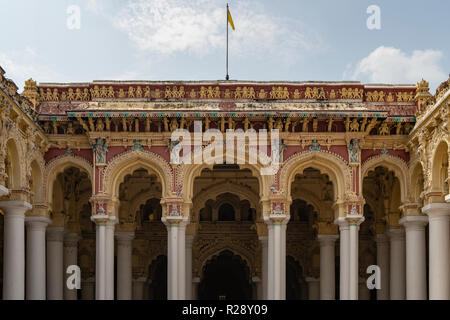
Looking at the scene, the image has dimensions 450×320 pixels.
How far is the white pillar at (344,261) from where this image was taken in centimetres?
1886

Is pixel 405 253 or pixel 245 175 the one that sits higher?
pixel 245 175

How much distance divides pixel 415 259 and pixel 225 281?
41.7ft

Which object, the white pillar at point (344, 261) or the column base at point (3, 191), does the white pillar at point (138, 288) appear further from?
the column base at point (3, 191)

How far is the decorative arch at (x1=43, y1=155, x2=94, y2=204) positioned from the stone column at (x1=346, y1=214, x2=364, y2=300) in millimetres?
7356

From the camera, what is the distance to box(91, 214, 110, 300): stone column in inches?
746

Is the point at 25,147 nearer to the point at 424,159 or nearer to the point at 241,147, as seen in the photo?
the point at 241,147

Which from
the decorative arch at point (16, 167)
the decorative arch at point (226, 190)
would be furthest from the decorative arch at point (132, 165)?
the decorative arch at point (226, 190)

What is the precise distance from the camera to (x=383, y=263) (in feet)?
72.9

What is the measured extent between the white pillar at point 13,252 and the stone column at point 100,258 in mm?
2186

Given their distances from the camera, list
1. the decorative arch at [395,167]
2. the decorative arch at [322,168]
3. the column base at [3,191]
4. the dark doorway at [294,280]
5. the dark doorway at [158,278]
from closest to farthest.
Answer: the column base at [3,191] < the decorative arch at [322,168] < the decorative arch at [395,167] < the dark doorway at [294,280] < the dark doorway at [158,278]

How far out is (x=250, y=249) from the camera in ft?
85.1

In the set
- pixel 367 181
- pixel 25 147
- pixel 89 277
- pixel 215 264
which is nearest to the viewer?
pixel 25 147
